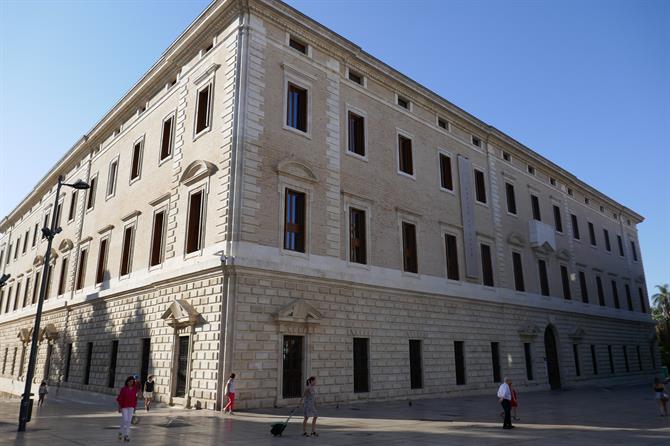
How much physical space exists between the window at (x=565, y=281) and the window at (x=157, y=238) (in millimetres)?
25969

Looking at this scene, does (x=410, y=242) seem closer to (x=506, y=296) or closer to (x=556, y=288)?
(x=506, y=296)

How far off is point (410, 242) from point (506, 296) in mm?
8118

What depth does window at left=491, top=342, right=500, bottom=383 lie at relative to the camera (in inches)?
1005

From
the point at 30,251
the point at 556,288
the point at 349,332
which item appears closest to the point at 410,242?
the point at 349,332

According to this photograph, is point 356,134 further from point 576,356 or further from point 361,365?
point 576,356

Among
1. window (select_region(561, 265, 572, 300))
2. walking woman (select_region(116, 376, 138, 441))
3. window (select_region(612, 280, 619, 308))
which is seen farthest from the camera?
window (select_region(612, 280, 619, 308))

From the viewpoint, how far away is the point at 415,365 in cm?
2152

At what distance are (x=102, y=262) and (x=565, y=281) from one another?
2887 cm

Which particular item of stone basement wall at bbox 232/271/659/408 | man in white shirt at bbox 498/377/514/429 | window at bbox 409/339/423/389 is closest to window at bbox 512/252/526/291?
stone basement wall at bbox 232/271/659/408

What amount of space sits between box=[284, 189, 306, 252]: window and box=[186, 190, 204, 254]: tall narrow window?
3.14 m

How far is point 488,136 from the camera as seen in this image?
98.7 feet

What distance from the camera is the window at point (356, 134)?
21875 millimetres

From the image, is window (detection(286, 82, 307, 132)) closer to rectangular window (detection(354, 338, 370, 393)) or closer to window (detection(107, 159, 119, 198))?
rectangular window (detection(354, 338, 370, 393))

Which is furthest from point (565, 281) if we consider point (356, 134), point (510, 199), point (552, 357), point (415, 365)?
point (356, 134)
